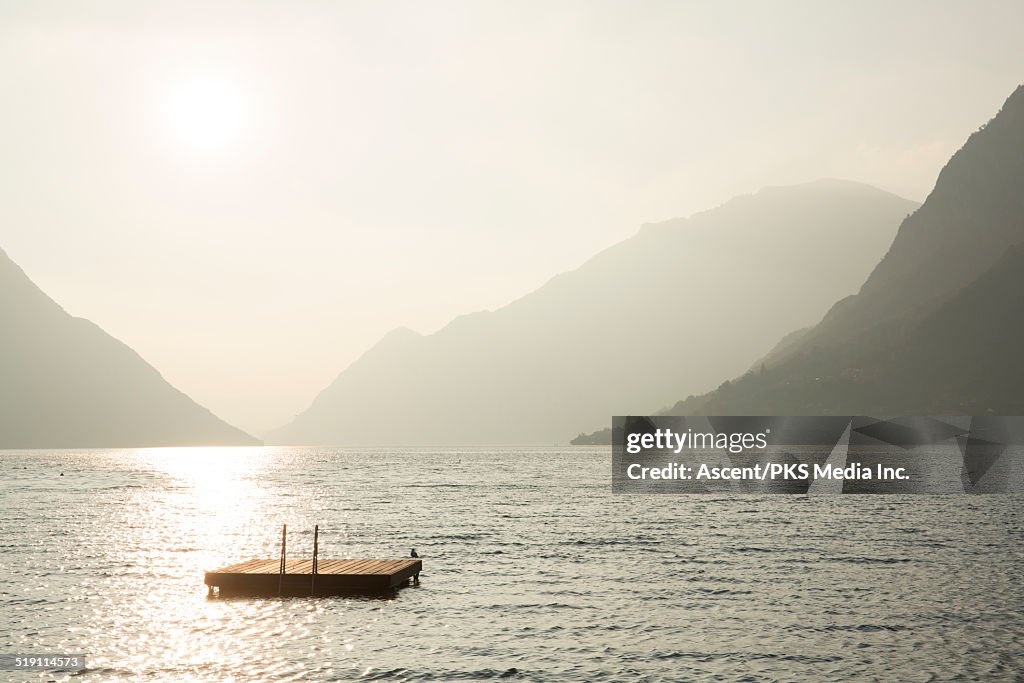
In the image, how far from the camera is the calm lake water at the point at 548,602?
3303 cm

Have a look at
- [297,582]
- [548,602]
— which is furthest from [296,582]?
[548,602]

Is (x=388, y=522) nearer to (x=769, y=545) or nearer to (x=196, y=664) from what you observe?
(x=769, y=545)

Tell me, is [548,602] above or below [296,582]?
below

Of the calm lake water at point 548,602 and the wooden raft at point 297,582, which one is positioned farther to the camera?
the wooden raft at point 297,582

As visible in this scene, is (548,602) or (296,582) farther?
(296,582)

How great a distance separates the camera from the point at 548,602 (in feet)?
147

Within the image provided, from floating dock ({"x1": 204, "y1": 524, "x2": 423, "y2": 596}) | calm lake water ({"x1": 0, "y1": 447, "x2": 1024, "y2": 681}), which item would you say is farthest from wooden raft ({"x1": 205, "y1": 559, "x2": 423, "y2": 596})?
calm lake water ({"x1": 0, "y1": 447, "x2": 1024, "y2": 681})

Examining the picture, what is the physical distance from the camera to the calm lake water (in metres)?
33.0

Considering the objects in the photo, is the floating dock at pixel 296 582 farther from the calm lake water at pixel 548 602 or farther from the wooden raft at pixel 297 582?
the calm lake water at pixel 548 602

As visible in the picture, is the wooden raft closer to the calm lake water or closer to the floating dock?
the floating dock

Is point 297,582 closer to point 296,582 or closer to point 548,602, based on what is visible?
point 296,582

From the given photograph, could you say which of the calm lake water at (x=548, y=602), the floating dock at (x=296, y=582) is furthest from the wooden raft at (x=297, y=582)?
the calm lake water at (x=548, y=602)

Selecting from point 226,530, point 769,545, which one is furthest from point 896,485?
point 226,530

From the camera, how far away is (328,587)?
46969 mm
